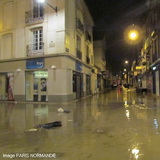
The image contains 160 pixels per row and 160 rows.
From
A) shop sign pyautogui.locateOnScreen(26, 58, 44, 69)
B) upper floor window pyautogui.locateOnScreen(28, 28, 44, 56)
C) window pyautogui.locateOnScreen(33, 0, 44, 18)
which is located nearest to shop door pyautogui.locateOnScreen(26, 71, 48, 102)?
shop sign pyautogui.locateOnScreen(26, 58, 44, 69)

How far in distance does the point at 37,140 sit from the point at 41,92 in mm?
13566

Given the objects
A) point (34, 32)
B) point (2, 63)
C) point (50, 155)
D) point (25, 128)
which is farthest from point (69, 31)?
point (50, 155)

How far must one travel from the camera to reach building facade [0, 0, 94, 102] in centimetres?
1842

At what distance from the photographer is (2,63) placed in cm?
2134

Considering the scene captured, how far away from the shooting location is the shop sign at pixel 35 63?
752 inches

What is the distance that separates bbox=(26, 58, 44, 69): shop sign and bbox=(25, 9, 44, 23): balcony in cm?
386

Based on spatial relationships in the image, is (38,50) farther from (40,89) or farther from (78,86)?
(78,86)

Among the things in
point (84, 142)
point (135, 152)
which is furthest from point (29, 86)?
point (135, 152)

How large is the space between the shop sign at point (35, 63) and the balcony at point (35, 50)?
58 centimetres

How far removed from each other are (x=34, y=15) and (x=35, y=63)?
4.78 metres

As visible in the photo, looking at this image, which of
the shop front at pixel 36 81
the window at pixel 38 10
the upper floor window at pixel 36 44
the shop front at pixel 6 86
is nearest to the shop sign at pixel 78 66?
the shop front at pixel 36 81

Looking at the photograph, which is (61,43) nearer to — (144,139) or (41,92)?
(41,92)

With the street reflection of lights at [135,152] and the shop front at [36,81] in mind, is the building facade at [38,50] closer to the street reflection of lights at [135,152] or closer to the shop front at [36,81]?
the shop front at [36,81]

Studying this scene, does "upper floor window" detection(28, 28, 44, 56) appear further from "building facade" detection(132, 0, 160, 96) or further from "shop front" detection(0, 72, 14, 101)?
"building facade" detection(132, 0, 160, 96)
